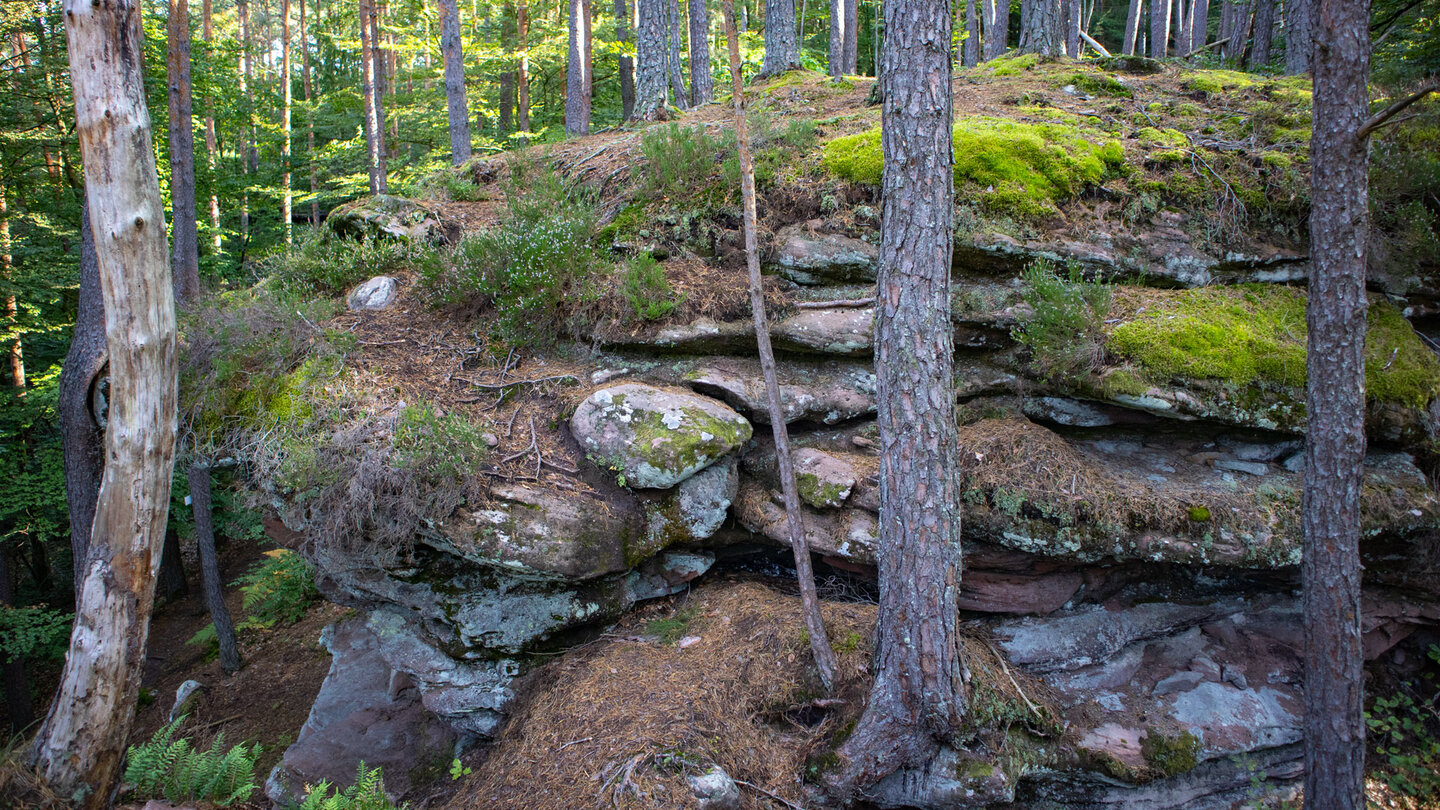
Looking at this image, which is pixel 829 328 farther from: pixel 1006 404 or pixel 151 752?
pixel 151 752

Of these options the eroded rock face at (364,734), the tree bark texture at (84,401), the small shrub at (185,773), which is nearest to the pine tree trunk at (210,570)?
the tree bark texture at (84,401)

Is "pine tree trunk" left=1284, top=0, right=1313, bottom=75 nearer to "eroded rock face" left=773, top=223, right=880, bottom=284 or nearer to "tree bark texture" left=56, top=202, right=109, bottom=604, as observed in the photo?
"eroded rock face" left=773, top=223, right=880, bottom=284

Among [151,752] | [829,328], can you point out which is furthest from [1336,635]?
[151,752]

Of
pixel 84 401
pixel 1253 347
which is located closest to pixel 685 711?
pixel 1253 347

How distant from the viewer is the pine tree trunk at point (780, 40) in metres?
12.9

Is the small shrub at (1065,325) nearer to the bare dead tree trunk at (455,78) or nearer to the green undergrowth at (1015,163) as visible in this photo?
the green undergrowth at (1015,163)

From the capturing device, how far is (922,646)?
4.49m

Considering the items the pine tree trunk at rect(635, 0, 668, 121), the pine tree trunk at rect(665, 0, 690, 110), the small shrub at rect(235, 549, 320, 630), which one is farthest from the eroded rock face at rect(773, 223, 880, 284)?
the small shrub at rect(235, 549, 320, 630)

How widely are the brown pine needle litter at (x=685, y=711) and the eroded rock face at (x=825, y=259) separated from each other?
127 inches

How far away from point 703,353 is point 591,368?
1151mm

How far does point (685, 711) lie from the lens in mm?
4848

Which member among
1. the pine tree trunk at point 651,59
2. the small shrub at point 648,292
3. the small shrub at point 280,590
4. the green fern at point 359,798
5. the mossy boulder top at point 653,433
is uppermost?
the pine tree trunk at point 651,59

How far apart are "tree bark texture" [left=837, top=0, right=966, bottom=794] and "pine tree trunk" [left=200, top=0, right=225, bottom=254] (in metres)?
18.1

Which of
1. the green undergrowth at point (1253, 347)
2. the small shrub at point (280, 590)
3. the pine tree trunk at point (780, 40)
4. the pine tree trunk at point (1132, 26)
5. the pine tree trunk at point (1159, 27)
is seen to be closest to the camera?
the green undergrowth at point (1253, 347)
